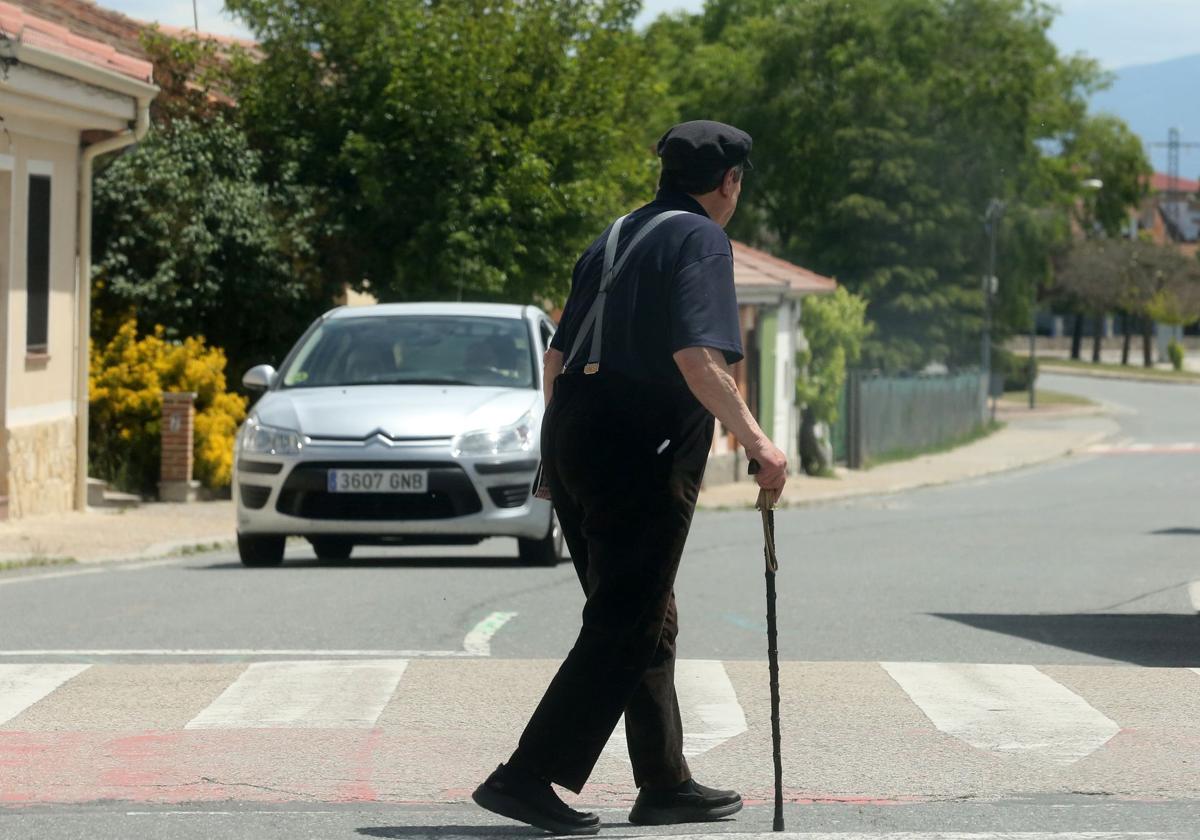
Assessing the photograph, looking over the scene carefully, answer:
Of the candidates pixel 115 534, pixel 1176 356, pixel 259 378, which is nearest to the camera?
pixel 259 378

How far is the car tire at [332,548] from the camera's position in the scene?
14.7 metres

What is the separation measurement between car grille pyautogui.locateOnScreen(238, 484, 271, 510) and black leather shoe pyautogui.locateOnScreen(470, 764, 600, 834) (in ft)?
25.7

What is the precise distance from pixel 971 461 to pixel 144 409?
2612 cm

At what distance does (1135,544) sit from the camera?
1862cm

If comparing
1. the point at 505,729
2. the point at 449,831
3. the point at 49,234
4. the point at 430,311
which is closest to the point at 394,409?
the point at 430,311

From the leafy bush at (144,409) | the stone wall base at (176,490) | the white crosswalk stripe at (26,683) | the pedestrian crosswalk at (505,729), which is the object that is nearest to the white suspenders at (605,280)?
the pedestrian crosswalk at (505,729)

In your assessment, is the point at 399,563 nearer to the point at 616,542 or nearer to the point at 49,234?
the point at 49,234

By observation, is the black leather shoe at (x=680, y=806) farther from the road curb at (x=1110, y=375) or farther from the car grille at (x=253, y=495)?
the road curb at (x=1110, y=375)

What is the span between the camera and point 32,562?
46.2 ft

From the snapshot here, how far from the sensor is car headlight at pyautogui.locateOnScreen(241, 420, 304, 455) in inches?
506

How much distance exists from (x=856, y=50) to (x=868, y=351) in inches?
323

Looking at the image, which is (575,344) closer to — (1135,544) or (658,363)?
(658,363)

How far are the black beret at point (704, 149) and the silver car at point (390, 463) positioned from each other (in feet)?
24.3

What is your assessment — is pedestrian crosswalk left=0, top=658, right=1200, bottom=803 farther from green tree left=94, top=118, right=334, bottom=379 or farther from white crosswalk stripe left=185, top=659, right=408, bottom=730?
green tree left=94, top=118, right=334, bottom=379
